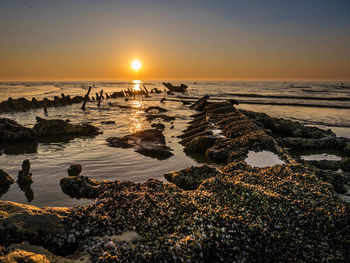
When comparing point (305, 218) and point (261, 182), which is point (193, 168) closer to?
point (261, 182)

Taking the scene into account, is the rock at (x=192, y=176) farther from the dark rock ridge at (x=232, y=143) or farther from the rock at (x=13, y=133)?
the rock at (x=13, y=133)

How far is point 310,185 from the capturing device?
7.22 metres

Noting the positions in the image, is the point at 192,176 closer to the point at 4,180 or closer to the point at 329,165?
the point at 4,180

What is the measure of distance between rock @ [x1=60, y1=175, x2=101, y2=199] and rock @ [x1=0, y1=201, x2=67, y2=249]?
209 cm

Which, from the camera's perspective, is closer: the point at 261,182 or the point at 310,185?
the point at 310,185

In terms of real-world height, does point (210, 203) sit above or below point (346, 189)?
above

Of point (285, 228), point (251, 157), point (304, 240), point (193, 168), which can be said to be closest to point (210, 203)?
point (285, 228)

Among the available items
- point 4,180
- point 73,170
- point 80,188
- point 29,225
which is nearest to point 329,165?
point 80,188

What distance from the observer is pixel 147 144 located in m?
14.5

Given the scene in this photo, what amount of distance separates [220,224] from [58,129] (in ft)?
56.2

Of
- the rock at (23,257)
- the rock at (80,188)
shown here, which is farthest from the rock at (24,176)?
the rock at (23,257)

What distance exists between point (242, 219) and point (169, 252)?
6.55 ft

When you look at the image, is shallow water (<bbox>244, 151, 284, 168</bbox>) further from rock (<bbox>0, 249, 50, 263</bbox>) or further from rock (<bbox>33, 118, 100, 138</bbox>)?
rock (<bbox>33, 118, 100, 138</bbox>)

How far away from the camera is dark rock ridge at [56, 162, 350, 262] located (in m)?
4.78
